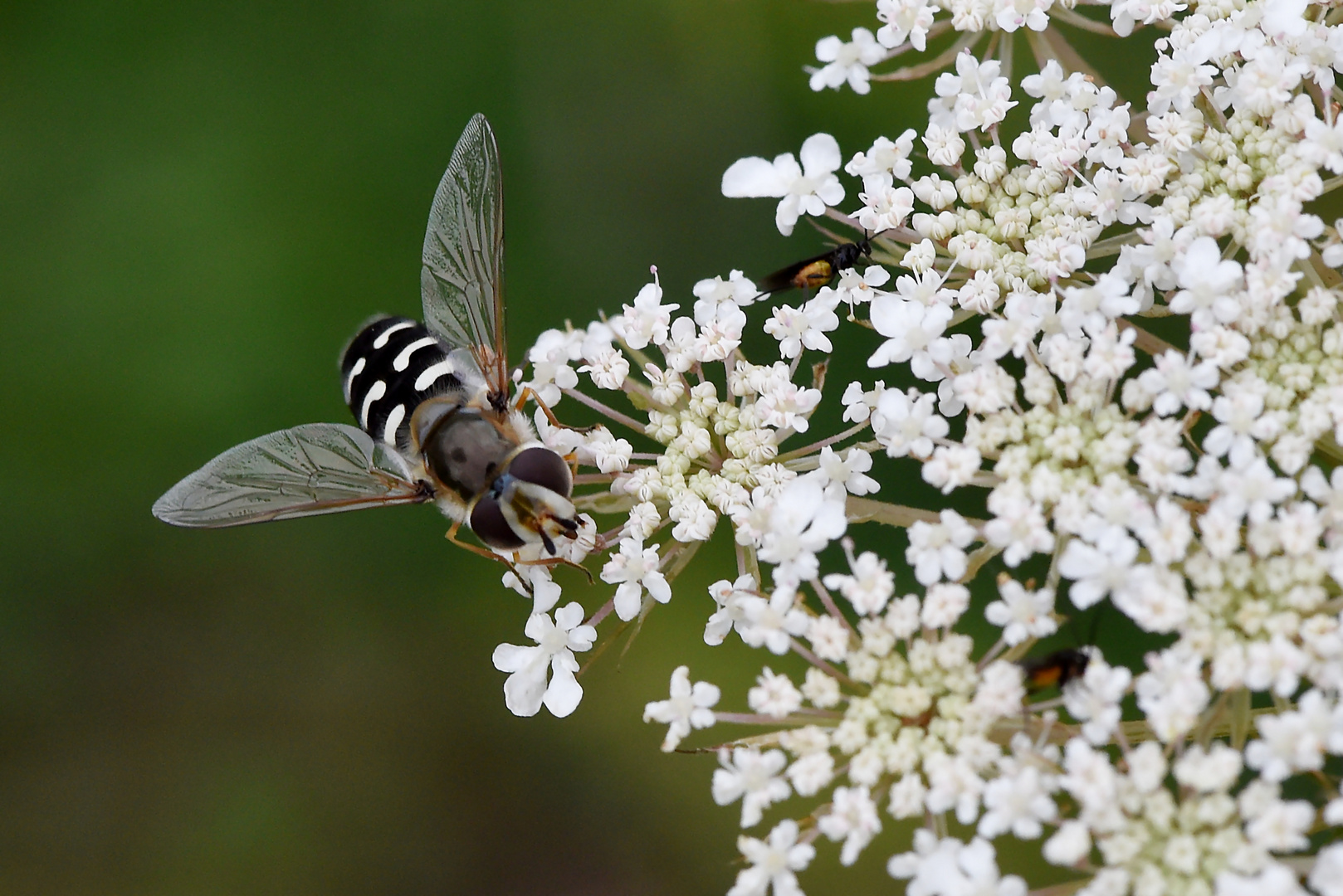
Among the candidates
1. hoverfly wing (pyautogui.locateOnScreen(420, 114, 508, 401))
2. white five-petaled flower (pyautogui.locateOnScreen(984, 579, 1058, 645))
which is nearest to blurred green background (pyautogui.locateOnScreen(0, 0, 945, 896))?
hoverfly wing (pyautogui.locateOnScreen(420, 114, 508, 401))

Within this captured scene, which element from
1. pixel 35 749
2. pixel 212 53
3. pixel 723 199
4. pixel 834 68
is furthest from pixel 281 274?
pixel 834 68

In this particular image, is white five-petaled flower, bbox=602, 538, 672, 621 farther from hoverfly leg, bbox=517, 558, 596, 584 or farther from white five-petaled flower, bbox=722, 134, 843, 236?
white five-petaled flower, bbox=722, 134, 843, 236

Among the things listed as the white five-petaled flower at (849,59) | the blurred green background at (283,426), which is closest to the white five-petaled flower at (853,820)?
the white five-petaled flower at (849,59)

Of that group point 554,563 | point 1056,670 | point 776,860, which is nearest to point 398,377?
point 554,563

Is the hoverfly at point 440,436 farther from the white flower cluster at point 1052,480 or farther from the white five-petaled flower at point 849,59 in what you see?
the white five-petaled flower at point 849,59

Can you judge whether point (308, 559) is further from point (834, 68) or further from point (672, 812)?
point (834, 68)

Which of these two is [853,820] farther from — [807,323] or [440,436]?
[440,436]
